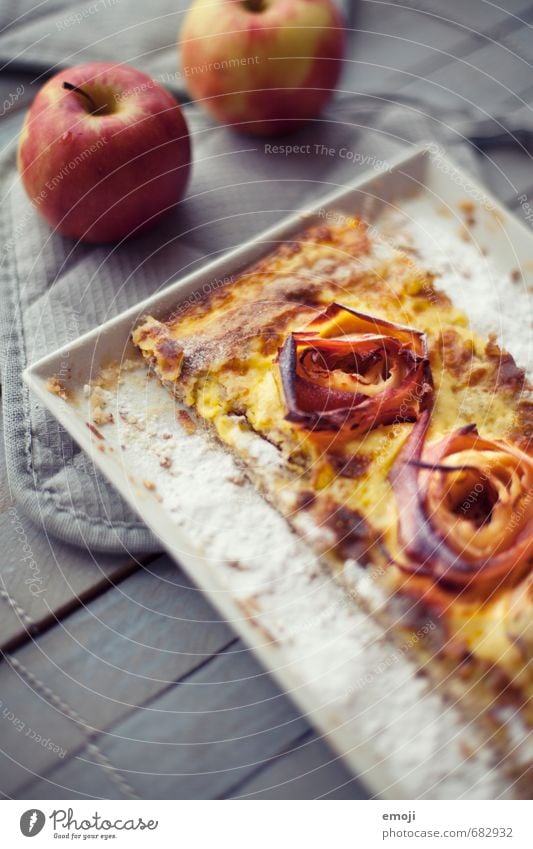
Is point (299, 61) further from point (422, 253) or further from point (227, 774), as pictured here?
point (227, 774)

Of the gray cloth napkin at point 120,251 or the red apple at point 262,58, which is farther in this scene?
the red apple at point 262,58

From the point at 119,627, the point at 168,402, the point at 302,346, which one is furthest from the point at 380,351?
the point at 119,627

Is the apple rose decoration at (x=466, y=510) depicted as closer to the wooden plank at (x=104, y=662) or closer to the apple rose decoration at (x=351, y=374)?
the apple rose decoration at (x=351, y=374)

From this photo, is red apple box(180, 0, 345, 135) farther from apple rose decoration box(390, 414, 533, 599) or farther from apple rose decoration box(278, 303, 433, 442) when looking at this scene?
apple rose decoration box(390, 414, 533, 599)

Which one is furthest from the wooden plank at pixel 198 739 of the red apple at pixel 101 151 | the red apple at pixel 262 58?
the red apple at pixel 262 58

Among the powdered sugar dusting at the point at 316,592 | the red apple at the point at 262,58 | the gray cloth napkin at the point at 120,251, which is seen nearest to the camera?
the powdered sugar dusting at the point at 316,592

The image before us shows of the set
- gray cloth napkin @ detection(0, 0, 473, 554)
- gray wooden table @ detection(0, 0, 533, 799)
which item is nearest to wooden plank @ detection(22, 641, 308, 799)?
gray wooden table @ detection(0, 0, 533, 799)

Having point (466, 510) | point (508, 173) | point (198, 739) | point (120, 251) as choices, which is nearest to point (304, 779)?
point (198, 739)
